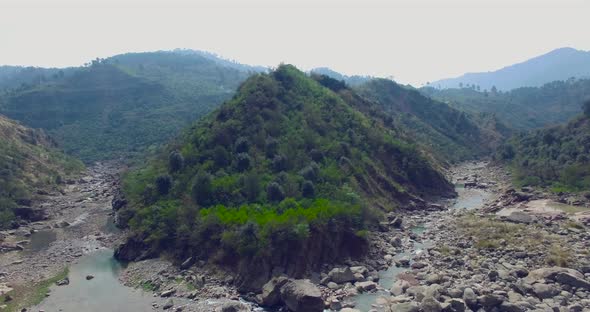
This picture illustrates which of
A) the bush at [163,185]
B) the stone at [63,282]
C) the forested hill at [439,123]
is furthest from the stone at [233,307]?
the forested hill at [439,123]

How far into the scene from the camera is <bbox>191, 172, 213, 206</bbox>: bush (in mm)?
49062

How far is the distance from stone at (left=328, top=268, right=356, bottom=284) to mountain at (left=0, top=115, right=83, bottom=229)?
46.6 meters

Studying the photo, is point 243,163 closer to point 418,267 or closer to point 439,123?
point 418,267

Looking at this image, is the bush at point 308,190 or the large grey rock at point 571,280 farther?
the bush at point 308,190

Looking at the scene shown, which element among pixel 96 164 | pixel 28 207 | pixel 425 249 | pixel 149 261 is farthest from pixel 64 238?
pixel 96 164

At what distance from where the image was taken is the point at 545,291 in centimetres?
3209

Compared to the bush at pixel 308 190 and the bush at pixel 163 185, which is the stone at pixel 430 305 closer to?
the bush at pixel 308 190

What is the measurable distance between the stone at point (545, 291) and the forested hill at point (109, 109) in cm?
10642

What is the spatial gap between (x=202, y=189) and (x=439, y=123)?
104 meters

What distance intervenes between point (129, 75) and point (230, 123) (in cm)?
14638

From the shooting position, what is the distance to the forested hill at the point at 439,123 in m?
118

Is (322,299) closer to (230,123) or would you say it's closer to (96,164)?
(230,123)

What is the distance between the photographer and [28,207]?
65688mm

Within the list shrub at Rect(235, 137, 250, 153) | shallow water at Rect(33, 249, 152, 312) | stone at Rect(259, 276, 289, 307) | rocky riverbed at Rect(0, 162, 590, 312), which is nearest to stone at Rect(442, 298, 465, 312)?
rocky riverbed at Rect(0, 162, 590, 312)
